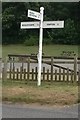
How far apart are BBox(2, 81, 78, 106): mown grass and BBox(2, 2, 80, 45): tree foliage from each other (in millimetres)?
38370

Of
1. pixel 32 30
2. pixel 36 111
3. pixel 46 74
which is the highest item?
pixel 32 30

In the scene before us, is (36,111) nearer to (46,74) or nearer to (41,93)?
(41,93)

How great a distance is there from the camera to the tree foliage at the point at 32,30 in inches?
2108

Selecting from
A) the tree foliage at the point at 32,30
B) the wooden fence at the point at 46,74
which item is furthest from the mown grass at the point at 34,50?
the wooden fence at the point at 46,74

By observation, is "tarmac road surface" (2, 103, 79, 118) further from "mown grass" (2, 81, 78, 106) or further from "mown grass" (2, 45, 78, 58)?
"mown grass" (2, 45, 78, 58)

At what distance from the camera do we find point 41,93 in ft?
38.1

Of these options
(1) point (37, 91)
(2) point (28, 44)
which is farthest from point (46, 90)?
(2) point (28, 44)

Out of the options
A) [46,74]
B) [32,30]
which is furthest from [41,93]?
[32,30]

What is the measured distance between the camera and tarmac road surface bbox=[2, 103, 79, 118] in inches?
332

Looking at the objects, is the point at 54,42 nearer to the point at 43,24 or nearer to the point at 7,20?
the point at 7,20

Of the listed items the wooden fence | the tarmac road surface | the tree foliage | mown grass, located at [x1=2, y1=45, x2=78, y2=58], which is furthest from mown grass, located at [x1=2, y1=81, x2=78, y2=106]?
the tree foliage

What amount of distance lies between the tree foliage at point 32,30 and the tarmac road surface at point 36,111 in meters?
42.4

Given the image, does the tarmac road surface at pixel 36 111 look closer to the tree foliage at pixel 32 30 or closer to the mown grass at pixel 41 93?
the mown grass at pixel 41 93

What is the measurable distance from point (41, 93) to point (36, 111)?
8.41 feet
